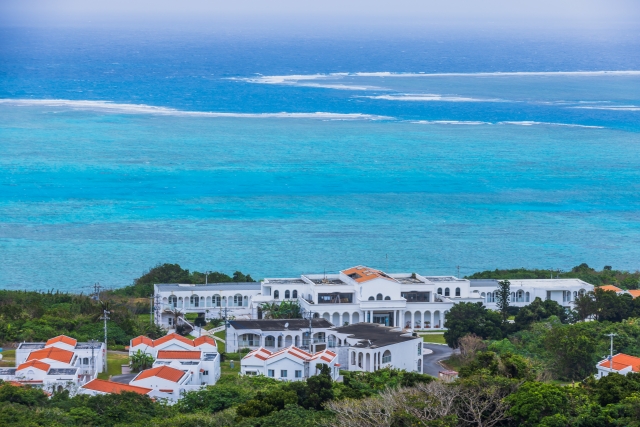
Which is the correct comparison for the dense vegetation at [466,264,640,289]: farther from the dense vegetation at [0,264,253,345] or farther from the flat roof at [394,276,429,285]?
the dense vegetation at [0,264,253,345]

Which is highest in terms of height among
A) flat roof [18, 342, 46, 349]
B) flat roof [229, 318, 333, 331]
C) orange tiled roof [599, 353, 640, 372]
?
flat roof [229, 318, 333, 331]

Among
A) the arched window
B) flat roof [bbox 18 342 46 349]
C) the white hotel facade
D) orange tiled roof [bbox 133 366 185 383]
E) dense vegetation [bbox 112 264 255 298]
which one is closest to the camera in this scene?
orange tiled roof [bbox 133 366 185 383]

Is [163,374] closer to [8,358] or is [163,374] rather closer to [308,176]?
[8,358]

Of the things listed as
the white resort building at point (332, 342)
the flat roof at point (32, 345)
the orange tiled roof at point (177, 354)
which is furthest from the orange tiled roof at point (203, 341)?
the flat roof at point (32, 345)

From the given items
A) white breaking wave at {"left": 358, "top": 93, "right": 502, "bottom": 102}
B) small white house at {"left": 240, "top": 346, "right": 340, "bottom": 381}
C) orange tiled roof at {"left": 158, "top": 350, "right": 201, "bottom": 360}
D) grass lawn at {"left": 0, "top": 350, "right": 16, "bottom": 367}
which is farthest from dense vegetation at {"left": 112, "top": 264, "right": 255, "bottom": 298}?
white breaking wave at {"left": 358, "top": 93, "right": 502, "bottom": 102}

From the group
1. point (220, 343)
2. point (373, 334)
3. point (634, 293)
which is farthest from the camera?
point (634, 293)

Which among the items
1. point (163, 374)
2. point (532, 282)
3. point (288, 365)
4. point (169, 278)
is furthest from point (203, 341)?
point (532, 282)
